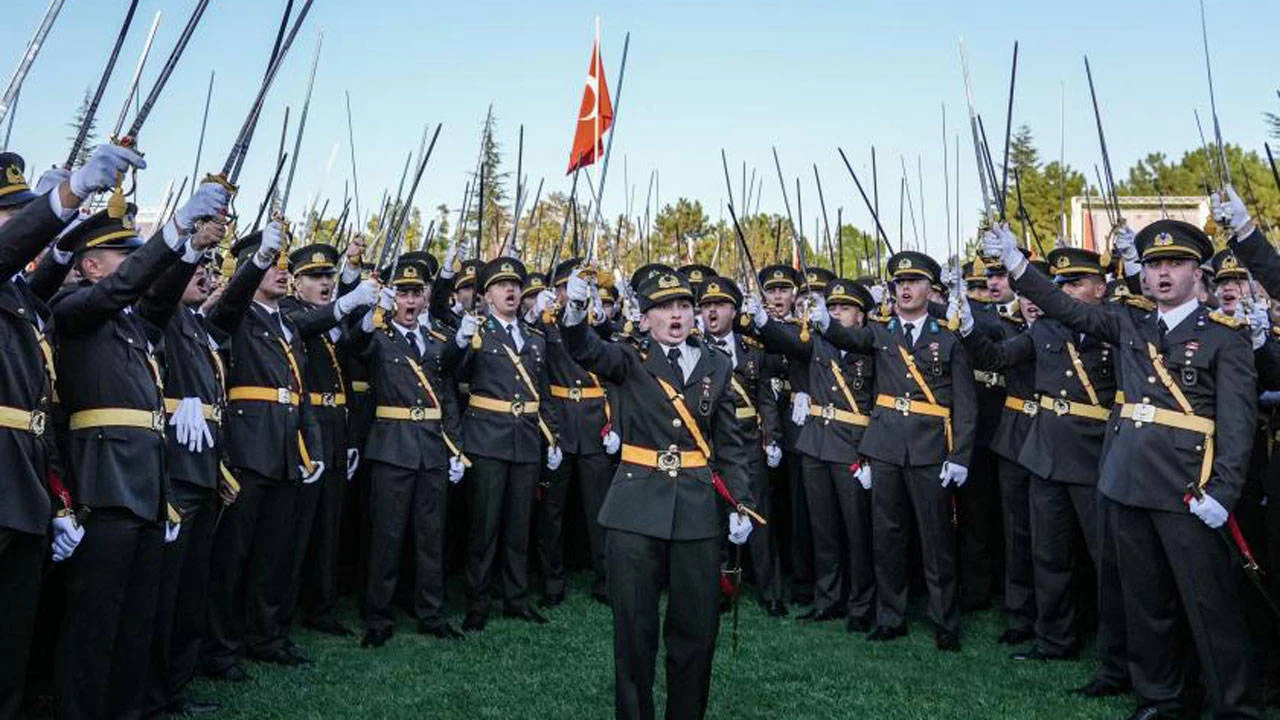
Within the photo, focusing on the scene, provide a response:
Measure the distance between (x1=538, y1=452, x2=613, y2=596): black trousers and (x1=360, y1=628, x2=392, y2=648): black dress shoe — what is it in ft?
6.07

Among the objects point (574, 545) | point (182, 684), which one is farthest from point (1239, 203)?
point (574, 545)

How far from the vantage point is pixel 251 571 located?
6941mm

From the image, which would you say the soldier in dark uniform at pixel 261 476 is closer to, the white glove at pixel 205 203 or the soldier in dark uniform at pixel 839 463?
the white glove at pixel 205 203

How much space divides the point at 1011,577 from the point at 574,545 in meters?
4.38

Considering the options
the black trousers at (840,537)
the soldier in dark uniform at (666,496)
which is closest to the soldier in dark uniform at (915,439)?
the black trousers at (840,537)

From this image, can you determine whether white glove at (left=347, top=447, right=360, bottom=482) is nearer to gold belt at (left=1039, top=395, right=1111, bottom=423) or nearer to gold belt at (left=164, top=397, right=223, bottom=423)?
gold belt at (left=164, top=397, right=223, bottom=423)

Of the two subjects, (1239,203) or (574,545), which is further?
(574,545)

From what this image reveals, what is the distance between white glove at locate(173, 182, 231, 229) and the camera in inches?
168

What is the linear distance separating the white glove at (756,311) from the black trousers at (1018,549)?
2214 mm

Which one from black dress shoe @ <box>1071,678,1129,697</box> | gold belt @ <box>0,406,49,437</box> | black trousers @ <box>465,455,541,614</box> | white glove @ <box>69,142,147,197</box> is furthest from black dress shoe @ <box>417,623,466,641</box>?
white glove @ <box>69,142,147,197</box>

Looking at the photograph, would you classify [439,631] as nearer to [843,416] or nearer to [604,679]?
[604,679]

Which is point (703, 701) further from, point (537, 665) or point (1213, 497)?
point (1213, 497)

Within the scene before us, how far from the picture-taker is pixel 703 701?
5.26 metres

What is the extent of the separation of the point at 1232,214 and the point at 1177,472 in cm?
145
